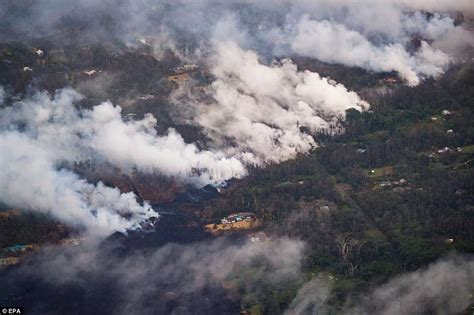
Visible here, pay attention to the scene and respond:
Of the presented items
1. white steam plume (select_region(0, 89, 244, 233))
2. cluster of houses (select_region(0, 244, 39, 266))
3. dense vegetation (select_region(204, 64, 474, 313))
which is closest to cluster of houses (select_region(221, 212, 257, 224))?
dense vegetation (select_region(204, 64, 474, 313))

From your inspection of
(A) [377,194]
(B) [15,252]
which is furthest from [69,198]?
(A) [377,194]

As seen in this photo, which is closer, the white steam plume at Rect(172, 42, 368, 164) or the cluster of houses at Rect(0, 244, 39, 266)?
the cluster of houses at Rect(0, 244, 39, 266)

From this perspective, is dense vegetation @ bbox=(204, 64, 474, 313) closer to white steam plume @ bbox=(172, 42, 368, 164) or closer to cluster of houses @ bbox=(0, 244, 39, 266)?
white steam plume @ bbox=(172, 42, 368, 164)

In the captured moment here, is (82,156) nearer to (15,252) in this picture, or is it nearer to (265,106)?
(15,252)

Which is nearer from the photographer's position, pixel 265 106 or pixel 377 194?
pixel 377 194

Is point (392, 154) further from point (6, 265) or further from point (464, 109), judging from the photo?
point (6, 265)

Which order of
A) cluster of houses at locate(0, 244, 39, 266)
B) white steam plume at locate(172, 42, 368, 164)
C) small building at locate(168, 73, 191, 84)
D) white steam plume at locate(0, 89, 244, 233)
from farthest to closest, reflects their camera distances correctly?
small building at locate(168, 73, 191, 84), white steam plume at locate(172, 42, 368, 164), white steam plume at locate(0, 89, 244, 233), cluster of houses at locate(0, 244, 39, 266)

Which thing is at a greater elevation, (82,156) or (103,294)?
(82,156)

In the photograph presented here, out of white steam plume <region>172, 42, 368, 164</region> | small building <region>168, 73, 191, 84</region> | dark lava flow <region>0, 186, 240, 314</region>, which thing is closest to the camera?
dark lava flow <region>0, 186, 240, 314</region>

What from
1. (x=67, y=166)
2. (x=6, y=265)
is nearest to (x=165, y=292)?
(x=6, y=265)
